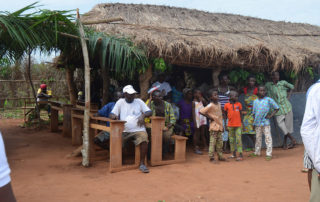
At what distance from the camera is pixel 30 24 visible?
5.27 metres

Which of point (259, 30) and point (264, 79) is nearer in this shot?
point (264, 79)

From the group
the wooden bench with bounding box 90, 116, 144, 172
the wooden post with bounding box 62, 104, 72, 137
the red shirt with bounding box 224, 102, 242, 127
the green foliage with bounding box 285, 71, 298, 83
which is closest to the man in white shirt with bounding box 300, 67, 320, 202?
the wooden bench with bounding box 90, 116, 144, 172

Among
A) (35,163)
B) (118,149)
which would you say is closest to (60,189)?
(118,149)

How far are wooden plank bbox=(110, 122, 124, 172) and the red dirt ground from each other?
181mm

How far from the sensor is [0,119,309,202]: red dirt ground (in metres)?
4.05

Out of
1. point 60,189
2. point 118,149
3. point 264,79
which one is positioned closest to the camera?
point 60,189

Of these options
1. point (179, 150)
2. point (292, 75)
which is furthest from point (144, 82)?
point (292, 75)

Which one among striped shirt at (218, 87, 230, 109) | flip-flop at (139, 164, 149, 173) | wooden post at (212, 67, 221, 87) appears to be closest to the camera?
flip-flop at (139, 164, 149, 173)

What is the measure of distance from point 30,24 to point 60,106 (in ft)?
12.0

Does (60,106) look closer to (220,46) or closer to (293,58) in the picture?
(220,46)

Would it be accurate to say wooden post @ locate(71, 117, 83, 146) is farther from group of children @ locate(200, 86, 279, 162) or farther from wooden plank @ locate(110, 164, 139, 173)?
group of children @ locate(200, 86, 279, 162)

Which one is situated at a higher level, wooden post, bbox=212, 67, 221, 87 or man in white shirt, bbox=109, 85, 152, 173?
Answer: wooden post, bbox=212, 67, 221, 87

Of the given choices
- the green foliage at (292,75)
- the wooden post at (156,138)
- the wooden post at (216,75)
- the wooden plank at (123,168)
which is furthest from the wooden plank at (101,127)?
the green foliage at (292,75)

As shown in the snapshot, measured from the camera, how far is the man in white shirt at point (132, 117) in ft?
17.6
